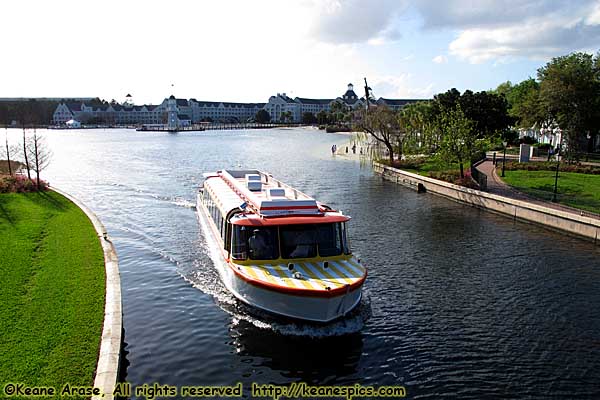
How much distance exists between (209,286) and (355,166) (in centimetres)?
4952

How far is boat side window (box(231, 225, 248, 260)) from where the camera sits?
1911 centimetres

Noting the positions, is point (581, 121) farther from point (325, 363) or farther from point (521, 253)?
point (325, 363)

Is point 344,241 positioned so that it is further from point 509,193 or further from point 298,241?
point 509,193

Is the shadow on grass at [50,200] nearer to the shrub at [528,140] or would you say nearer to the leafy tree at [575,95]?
the leafy tree at [575,95]

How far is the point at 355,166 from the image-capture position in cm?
6969

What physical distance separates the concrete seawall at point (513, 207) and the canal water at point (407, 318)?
88 centimetres

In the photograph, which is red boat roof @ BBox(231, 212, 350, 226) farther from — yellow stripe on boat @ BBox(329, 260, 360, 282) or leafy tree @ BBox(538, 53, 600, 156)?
leafy tree @ BBox(538, 53, 600, 156)

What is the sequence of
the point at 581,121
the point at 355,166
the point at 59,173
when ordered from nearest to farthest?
1. the point at 581,121
2. the point at 59,173
3. the point at 355,166

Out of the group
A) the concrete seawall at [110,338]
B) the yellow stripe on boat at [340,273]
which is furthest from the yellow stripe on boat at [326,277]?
the concrete seawall at [110,338]

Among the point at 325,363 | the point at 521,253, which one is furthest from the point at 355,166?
the point at 325,363

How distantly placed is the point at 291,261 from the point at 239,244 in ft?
6.74

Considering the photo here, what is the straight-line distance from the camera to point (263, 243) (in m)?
19.1

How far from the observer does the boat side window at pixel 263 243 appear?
1902cm

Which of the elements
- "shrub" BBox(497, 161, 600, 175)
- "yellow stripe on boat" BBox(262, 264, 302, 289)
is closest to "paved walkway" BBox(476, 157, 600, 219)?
"shrub" BBox(497, 161, 600, 175)
